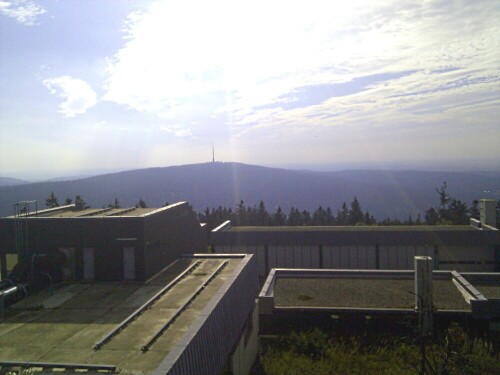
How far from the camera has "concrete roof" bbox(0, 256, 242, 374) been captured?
1102cm

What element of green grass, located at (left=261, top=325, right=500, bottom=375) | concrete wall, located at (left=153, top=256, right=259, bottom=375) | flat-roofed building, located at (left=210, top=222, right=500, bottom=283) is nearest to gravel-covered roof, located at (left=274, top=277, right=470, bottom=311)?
green grass, located at (left=261, top=325, right=500, bottom=375)

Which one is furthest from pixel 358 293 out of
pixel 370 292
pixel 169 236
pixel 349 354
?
pixel 169 236

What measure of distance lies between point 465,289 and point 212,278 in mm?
14009


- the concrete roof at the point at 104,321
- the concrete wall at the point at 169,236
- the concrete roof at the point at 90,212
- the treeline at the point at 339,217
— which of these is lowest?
the treeline at the point at 339,217

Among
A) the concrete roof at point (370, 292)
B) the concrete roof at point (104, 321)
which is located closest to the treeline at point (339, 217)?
the concrete roof at point (370, 292)

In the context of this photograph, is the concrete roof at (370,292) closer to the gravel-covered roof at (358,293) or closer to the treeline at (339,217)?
the gravel-covered roof at (358,293)

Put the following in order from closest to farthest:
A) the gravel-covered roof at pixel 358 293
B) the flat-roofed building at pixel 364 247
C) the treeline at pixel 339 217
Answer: the gravel-covered roof at pixel 358 293 → the flat-roofed building at pixel 364 247 → the treeline at pixel 339 217

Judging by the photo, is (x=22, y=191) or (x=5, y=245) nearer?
(x=5, y=245)

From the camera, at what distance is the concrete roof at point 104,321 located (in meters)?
11.0

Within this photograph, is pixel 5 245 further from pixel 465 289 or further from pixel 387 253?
pixel 387 253

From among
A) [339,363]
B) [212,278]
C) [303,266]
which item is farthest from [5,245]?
[303,266]

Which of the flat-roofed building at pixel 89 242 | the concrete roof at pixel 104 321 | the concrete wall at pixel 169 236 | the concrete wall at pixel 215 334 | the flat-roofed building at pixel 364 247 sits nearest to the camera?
the concrete wall at pixel 215 334

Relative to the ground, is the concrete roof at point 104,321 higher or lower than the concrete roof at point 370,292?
higher

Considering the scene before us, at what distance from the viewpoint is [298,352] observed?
1880 centimetres
